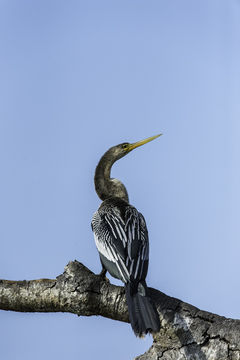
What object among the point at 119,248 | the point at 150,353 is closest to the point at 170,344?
the point at 150,353

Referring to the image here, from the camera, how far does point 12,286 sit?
3539 millimetres

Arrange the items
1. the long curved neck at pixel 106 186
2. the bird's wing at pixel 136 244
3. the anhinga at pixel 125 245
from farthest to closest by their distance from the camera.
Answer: the long curved neck at pixel 106 186 < the bird's wing at pixel 136 244 < the anhinga at pixel 125 245

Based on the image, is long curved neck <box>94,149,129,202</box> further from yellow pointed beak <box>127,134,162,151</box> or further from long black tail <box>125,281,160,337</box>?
long black tail <box>125,281,160,337</box>

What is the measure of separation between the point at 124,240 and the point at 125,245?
0.21 ft

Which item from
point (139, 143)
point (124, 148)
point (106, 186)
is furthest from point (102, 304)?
point (139, 143)

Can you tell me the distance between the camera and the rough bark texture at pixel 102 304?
10.5ft

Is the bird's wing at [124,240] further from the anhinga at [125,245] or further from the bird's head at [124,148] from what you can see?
the bird's head at [124,148]

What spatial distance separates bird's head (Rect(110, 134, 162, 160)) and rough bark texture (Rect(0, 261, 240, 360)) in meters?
2.27

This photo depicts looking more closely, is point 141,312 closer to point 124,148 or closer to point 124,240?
point 124,240

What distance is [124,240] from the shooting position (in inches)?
163

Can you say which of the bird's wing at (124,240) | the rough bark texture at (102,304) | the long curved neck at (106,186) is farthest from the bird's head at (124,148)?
the rough bark texture at (102,304)

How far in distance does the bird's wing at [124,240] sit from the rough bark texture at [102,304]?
242mm

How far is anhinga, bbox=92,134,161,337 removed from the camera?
3.34 meters

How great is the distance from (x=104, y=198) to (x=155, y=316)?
208 centimetres
